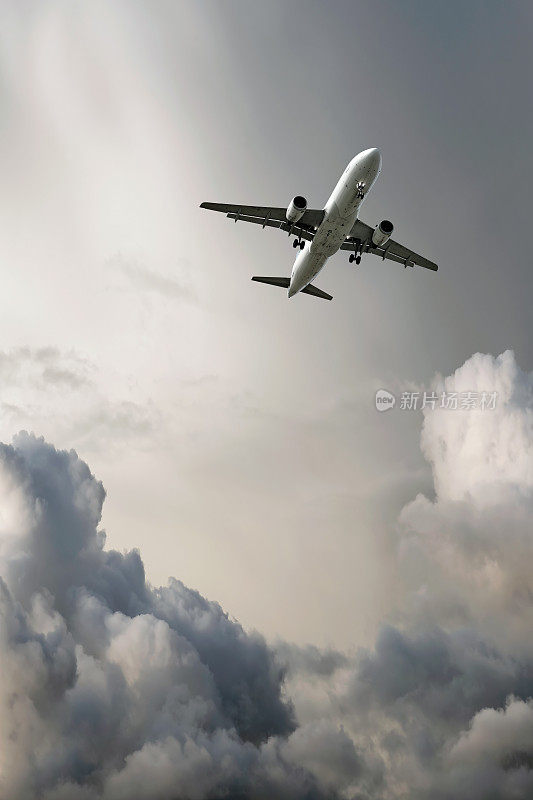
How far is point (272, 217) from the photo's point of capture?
243 ft

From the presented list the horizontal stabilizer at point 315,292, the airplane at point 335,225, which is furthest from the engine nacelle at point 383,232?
the horizontal stabilizer at point 315,292

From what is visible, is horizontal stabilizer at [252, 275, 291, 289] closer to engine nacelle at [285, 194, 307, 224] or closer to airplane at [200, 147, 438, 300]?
airplane at [200, 147, 438, 300]

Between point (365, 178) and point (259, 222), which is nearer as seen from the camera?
point (365, 178)

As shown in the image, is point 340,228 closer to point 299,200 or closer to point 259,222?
point 299,200

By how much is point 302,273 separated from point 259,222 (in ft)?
21.2

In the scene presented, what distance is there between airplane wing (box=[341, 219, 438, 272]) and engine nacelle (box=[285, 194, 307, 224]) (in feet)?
24.0

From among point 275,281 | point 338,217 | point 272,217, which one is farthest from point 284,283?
point 338,217

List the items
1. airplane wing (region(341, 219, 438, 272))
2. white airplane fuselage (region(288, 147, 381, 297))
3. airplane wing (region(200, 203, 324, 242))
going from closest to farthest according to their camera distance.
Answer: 1. white airplane fuselage (region(288, 147, 381, 297))
2. airplane wing (region(200, 203, 324, 242))
3. airplane wing (region(341, 219, 438, 272))

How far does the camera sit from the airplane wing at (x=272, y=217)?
71.5 m

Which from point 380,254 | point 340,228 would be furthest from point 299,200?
point 380,254

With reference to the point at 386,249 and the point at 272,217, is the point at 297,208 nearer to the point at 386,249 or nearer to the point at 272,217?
the point at 272,217

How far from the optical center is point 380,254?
80.3 metres

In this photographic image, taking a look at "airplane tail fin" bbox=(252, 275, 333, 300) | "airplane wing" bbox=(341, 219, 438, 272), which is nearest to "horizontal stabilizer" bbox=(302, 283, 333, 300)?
"airplane tail fin" bbox=(252, 275, 333, 300)

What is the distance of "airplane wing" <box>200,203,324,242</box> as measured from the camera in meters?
71.5
